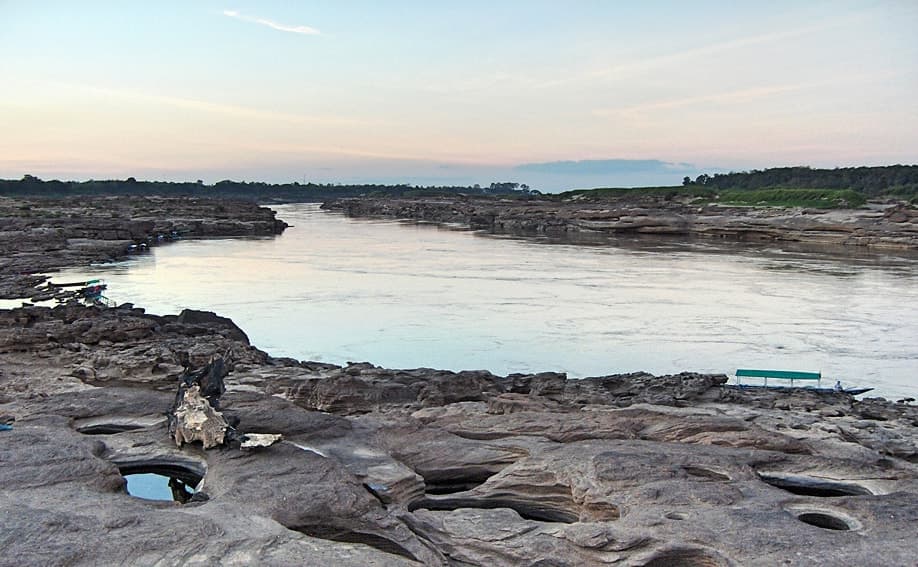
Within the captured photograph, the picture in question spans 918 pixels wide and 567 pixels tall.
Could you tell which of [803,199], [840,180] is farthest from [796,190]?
[840,180]

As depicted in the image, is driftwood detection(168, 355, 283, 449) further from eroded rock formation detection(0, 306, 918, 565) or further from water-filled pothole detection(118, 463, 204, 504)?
water-filled pothole detection(118, 463, 204, 504)

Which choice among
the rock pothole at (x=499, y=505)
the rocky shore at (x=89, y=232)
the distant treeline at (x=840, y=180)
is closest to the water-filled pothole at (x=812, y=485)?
the rock pothole at (x=499, y=505)

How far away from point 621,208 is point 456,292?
36.3 m

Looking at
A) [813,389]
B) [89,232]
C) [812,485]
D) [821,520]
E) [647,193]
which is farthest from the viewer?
[647,193]

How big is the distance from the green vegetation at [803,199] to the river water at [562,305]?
13.1 meters

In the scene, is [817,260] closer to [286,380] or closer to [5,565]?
[286,380]

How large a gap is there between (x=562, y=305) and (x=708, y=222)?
33589 millimetres

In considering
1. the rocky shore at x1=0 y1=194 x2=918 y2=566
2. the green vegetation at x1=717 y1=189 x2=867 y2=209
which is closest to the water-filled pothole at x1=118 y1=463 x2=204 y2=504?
the rocky shore at x1=0 y1=194 x2=918 y2=566

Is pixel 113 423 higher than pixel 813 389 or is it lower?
higher

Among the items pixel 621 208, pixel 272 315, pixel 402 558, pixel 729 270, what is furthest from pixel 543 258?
pixel 402 558

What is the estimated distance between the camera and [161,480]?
8625 mm

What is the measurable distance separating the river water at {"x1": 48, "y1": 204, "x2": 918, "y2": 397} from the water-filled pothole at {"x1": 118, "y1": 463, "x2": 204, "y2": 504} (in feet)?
26.8

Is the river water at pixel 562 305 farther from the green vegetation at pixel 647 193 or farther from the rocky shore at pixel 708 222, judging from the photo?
the green vegetation at pixel 647 193

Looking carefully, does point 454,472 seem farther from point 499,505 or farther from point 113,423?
point 113,423
